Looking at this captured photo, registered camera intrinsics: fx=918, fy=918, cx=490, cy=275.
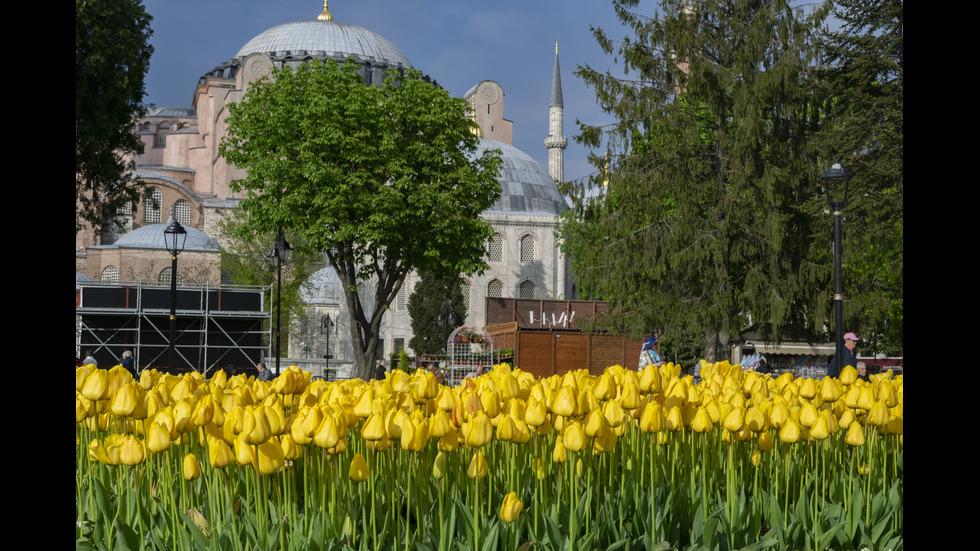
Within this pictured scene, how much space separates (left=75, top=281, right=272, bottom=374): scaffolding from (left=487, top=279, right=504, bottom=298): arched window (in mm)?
29539

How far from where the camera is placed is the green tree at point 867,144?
2214cm

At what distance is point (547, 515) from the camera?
2816 mm

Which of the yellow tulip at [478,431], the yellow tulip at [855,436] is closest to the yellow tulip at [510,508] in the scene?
the yellow tulip at [478,431]

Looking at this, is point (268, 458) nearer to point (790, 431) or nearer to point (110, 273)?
point (790, 431)

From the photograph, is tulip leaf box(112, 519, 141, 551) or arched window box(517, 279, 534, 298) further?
arched window box(517, 279, 534, 298)

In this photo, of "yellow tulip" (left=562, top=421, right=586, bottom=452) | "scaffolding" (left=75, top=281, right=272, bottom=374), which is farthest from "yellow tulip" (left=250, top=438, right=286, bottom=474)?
"scaffolding" (left=75, top=281, right=272, bottom=374)

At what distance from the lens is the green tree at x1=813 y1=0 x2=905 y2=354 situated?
2214 cm

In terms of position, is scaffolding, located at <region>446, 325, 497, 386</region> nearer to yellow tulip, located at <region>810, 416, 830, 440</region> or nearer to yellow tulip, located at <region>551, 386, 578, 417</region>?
yellow tulip, located at <region>810, 416, 830, 440</region>

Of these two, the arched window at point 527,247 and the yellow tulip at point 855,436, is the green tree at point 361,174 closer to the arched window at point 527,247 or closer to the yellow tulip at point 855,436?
the yellow tulip at point 855,436

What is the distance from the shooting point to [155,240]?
64.9m
